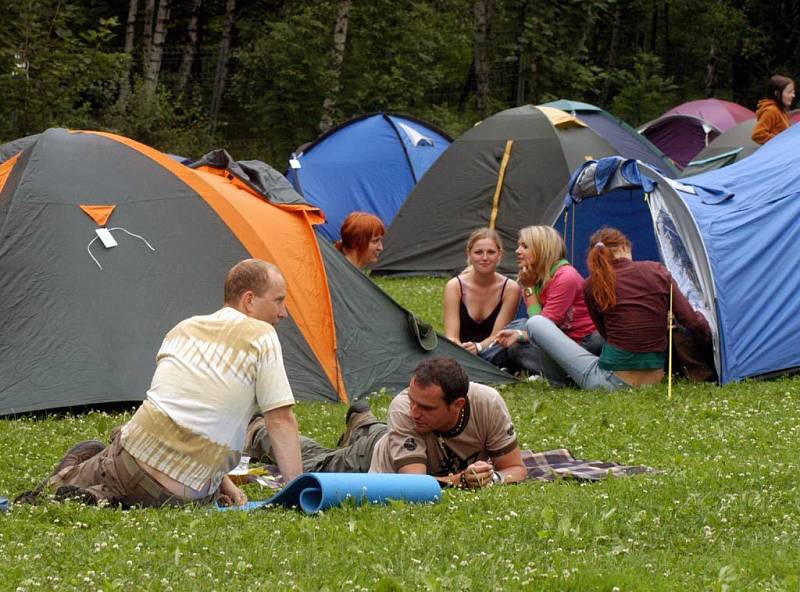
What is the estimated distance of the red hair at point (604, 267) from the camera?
10.2 metres

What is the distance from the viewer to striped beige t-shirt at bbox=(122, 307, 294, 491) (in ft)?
20.4

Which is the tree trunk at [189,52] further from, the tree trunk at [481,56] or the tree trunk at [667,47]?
the tree trunk at [667,47]

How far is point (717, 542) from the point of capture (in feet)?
18.3

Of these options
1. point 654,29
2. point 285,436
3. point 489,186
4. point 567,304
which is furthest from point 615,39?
point 285,436

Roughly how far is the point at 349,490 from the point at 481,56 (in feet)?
81.4

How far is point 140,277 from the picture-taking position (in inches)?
384

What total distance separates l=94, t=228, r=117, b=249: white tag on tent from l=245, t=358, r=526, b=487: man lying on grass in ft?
11.4

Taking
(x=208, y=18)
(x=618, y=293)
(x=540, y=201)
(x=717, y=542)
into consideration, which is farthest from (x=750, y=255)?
(x=208, y=18)

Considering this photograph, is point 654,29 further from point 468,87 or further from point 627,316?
point 627,316

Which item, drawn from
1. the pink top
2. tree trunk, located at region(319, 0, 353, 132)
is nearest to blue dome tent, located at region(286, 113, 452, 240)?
tree trunk, located at region(319, 0, 353, 132)

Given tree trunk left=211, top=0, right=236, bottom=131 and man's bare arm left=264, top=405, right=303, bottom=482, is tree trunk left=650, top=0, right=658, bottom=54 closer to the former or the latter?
tree trunk left=211, top=0, right=236, bottom=131

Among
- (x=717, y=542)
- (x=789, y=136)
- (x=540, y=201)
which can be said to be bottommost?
(x=540, y=201)

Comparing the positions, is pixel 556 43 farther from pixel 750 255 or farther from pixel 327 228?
pixel 750 255

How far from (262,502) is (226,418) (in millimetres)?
454
